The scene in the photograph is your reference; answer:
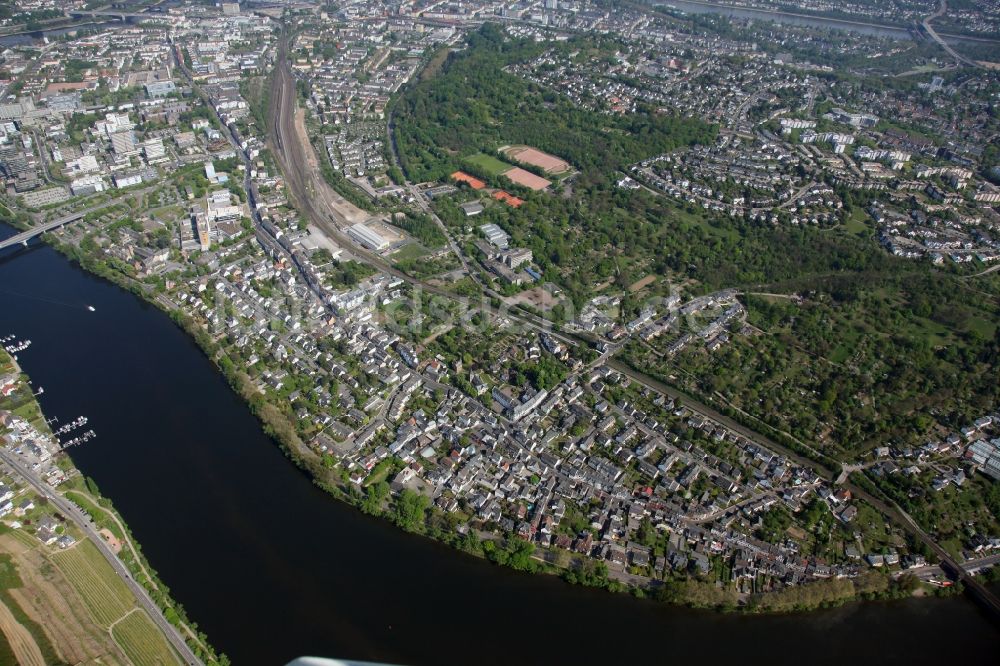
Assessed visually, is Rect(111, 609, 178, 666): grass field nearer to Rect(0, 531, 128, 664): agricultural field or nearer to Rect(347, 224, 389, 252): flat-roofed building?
Rect(0, 531, 128, 664): agricultural field

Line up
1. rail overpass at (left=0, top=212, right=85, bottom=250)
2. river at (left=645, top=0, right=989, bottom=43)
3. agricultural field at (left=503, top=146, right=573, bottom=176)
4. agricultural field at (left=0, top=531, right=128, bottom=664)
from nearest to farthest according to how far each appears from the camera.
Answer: agricultural field at (left=0, top=531, right=128, bottom=664), rail overpass at (left=0, top=212, right=85, bottom=250), agricultural field at (left=503, top=146, right=573, bottom=176), river at (left=645, top=0, right=989, bottom=43)

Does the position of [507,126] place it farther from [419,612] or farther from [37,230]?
[419,612]

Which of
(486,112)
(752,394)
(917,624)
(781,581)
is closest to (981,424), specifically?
(752,394)

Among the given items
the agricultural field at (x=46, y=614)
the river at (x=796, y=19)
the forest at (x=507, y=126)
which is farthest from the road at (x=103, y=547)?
the river at (x=796, y=19)

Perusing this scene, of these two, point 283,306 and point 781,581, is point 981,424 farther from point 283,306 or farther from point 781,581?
point 283,306

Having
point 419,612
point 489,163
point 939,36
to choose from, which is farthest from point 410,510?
point 939,36

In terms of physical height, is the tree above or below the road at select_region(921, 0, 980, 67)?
above

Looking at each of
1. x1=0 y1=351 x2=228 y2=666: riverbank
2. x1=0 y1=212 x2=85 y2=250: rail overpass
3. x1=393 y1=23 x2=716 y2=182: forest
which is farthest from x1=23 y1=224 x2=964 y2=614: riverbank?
x1=393 y1=23 x2=716 y2=182: forest
